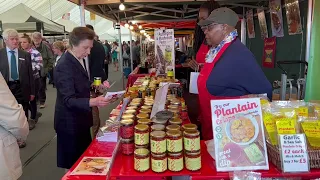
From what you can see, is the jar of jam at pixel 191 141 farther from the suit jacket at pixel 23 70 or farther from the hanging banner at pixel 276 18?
the hanging banner at pixel 276 18

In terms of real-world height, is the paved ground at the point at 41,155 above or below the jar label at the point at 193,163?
below

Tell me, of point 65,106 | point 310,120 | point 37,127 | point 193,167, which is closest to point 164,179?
point 193,167

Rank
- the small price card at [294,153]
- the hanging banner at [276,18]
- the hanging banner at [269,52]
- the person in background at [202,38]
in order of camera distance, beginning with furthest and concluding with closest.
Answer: the hanging banner at [269,52]
the hanging banner at [276,18]
the person in background at [202,38]
the small price card at [294,153]

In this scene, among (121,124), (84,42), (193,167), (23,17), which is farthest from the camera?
(23,17)

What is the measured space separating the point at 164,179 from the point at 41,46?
6345 millimetres

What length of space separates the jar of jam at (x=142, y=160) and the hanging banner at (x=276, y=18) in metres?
5.10

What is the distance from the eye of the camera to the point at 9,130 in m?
1.96

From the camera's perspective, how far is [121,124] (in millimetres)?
1719

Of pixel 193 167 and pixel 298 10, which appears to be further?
pixel 298 10

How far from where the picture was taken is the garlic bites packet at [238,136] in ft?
4.76

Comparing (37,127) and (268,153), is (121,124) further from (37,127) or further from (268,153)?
(37,127)

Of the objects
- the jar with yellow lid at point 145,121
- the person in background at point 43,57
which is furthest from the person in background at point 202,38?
the person in background at point 43,57

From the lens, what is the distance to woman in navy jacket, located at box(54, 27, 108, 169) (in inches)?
93.9

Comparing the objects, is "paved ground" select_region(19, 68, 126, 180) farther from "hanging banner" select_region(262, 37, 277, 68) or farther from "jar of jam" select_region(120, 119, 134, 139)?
"hanging banner" select_region(262, 37, 277, 68)
